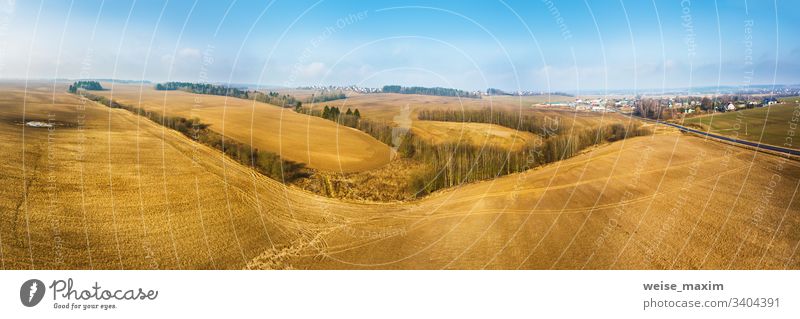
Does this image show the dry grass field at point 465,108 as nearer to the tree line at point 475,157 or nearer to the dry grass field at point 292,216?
the tree line at point 475,157

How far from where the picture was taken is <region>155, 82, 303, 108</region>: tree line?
5828 mm

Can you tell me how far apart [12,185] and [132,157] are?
1195 millimetres

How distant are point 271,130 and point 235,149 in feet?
2.90

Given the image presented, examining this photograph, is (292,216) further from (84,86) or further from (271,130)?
(84,86)

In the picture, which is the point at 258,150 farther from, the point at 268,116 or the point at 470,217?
the point at 470,217

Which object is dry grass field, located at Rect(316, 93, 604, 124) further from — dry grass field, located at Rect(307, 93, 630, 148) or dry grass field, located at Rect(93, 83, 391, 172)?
dry grass field, located at Rect(93, 83, 391, 172)

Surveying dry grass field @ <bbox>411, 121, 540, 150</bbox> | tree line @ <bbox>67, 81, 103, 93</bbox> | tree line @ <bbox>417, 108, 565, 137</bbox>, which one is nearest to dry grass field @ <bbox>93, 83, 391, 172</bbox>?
tree line @ <bbox>67, 81, 103, 93</bbox>

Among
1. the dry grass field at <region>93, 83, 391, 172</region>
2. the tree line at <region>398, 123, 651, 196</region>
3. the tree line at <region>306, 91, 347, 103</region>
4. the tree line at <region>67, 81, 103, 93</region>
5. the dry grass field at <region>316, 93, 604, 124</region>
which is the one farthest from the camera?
the dry grass field at <region>316, 93, 604, 124</region>

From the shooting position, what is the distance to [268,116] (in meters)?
6.96

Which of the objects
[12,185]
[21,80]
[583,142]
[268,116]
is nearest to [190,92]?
[268,116]

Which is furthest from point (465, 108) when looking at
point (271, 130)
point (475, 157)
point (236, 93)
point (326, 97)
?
point (236, 93)

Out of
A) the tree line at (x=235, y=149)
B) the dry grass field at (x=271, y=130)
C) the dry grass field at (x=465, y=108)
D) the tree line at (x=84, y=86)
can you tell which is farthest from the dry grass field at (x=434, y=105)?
the tree line at (x=84, y=86)

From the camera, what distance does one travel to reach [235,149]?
19.1 feet
